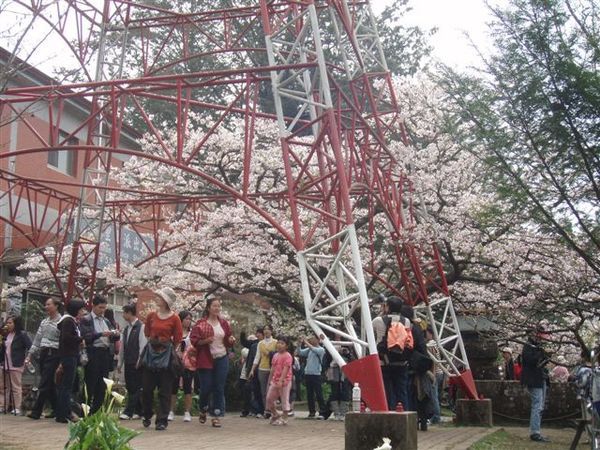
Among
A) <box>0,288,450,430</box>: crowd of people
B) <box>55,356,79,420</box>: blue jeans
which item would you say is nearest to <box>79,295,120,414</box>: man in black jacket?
<box>0,288,450,430</box>: crowd of people

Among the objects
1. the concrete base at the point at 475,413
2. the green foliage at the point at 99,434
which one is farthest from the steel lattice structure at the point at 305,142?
the green foliage at the point at 99,434

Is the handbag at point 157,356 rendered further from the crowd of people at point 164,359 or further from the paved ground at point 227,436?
the paved ground at point 227,436

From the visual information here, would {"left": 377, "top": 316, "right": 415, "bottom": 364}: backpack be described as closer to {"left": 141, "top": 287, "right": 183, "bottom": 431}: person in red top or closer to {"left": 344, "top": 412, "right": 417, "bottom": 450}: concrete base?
{"left": 344, "top": 412, "right": 417, "bottom": 450}: concrete base

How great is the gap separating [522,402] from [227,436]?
734 cm

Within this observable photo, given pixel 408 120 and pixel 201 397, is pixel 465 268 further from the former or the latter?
pixel 201 397

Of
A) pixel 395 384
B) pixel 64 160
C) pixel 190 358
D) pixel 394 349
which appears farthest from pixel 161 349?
pixel 64 160

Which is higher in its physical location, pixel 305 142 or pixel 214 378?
pixel 305 142

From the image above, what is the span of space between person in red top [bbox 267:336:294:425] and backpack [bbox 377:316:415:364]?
3.00 m

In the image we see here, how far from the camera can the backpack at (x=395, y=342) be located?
38.7ft

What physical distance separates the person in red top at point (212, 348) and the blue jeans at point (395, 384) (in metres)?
2.38

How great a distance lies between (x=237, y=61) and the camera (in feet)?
114

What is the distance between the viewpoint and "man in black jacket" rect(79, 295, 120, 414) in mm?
12555

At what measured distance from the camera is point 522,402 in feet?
54.1

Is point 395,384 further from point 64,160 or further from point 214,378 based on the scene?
point 64,160
